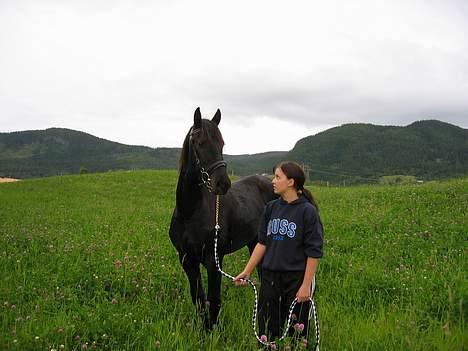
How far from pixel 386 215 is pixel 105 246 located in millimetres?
8673

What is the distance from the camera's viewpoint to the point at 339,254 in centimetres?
872

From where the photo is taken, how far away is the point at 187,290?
6.59m

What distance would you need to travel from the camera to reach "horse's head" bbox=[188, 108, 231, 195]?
4898 millimetres

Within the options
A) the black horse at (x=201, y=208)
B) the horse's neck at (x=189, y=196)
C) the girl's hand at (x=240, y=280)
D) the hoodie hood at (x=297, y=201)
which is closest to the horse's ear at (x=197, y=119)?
the black horse at (x=201, y=208)

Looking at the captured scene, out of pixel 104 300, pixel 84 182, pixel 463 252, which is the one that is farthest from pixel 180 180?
pixel 84 182

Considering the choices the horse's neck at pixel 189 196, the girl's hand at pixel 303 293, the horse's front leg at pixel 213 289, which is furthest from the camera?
the horse's neck at pixel 189 196

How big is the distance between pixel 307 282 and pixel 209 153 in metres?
2.07

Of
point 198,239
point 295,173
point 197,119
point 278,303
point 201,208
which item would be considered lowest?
point 278,303

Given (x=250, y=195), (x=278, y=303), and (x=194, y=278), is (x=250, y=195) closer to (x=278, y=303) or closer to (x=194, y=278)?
(x=194, y=278)

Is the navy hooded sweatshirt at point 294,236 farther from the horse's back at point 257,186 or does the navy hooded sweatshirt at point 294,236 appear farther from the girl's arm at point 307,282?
the horse's back at point 257,186

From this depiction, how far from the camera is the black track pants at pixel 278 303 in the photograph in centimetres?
427

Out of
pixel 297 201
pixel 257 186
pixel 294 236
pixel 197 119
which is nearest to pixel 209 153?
pixel 197 119

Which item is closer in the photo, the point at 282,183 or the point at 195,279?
the point at 282,183

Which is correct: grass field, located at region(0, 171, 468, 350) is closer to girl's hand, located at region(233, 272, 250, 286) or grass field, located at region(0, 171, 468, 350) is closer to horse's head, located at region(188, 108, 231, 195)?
girl's hand, located at region(233, 272, 250, 286)
